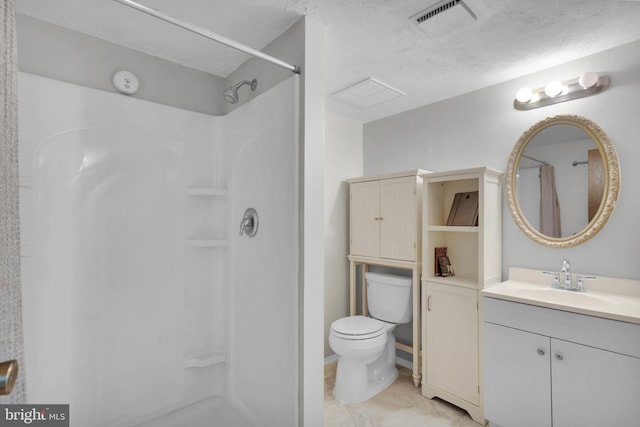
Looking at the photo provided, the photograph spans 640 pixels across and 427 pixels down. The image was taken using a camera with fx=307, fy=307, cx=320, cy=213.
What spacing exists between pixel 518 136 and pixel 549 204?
20.5 inches

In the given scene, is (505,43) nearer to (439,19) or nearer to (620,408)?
(439,19)

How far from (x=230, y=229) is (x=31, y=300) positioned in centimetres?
106

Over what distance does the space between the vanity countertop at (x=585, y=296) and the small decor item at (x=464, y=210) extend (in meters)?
0.49

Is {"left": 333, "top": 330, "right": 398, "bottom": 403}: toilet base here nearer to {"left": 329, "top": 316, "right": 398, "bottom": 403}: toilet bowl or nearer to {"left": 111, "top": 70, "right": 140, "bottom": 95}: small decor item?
{"left": 329, "top": 316, "right": 398, "bottom": 403}: toilet bowl

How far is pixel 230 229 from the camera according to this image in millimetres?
2115

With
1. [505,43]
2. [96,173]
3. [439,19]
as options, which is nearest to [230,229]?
[96,173]

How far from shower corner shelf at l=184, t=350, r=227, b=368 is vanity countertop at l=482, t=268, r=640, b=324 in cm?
174

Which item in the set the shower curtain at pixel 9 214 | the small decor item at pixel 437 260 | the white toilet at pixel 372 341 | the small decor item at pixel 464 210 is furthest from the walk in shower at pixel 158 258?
the small decor item at pixel 464 210

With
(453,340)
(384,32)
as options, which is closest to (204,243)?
(384,32)

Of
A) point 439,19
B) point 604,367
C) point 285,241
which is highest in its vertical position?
point 439,19

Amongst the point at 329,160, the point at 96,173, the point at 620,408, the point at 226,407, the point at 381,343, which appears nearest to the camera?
the point at 620,408

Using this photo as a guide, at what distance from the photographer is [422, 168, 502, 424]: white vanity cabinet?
2.01m

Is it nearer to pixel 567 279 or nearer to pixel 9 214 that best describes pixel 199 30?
pixel 9 214

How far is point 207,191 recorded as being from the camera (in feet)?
6.74
